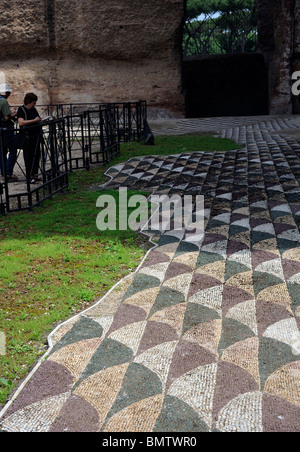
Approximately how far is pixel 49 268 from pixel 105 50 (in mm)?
12861

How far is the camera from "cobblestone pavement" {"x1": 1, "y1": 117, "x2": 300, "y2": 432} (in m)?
2.37

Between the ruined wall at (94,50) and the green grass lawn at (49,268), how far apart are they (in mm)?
10211

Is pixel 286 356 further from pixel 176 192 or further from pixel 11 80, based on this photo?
pixel 11 80

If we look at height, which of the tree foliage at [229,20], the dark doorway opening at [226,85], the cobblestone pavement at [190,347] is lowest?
the cobblestone pavement at [190,347]

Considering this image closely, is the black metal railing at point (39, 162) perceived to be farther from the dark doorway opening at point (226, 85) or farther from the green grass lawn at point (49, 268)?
the dark doorway opening at point (226, 85)

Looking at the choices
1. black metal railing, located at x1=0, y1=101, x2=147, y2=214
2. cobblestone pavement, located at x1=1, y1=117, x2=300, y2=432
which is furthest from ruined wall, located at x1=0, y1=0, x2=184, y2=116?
cobblestone pavement, located at x1=1, y1=117, x2=300, y2=432

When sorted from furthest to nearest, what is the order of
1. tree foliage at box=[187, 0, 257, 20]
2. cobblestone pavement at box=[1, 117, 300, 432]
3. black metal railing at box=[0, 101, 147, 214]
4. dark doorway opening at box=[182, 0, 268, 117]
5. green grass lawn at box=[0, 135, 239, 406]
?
tree foliage at box=[187, 0, 257, 20] < dark doorway opening at box=[182, 0, 268, 117] < black metal railing at box=[0, 101, 147, 214] < green grass lawn at box=[0, 135, 239, 406] < cobblestone pavement at box=[1, 117, 300, 432]

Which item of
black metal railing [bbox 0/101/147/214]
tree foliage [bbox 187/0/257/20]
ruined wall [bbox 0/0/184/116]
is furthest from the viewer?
tree foliage [bbox 187/0/257/20]

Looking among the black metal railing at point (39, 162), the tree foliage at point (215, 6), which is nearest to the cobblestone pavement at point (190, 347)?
the black metal railing at point (39, 162)

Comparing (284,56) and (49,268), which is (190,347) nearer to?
(49,268)

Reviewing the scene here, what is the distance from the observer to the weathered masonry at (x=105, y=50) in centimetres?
1530

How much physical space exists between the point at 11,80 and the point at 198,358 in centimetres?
1485

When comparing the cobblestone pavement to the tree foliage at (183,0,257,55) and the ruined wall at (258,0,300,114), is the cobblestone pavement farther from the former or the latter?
the tree foliage at (183,0,257,55)

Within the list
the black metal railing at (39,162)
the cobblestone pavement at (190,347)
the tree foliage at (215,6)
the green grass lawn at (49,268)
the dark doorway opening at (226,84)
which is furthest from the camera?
the tree foliage at (215,6)
